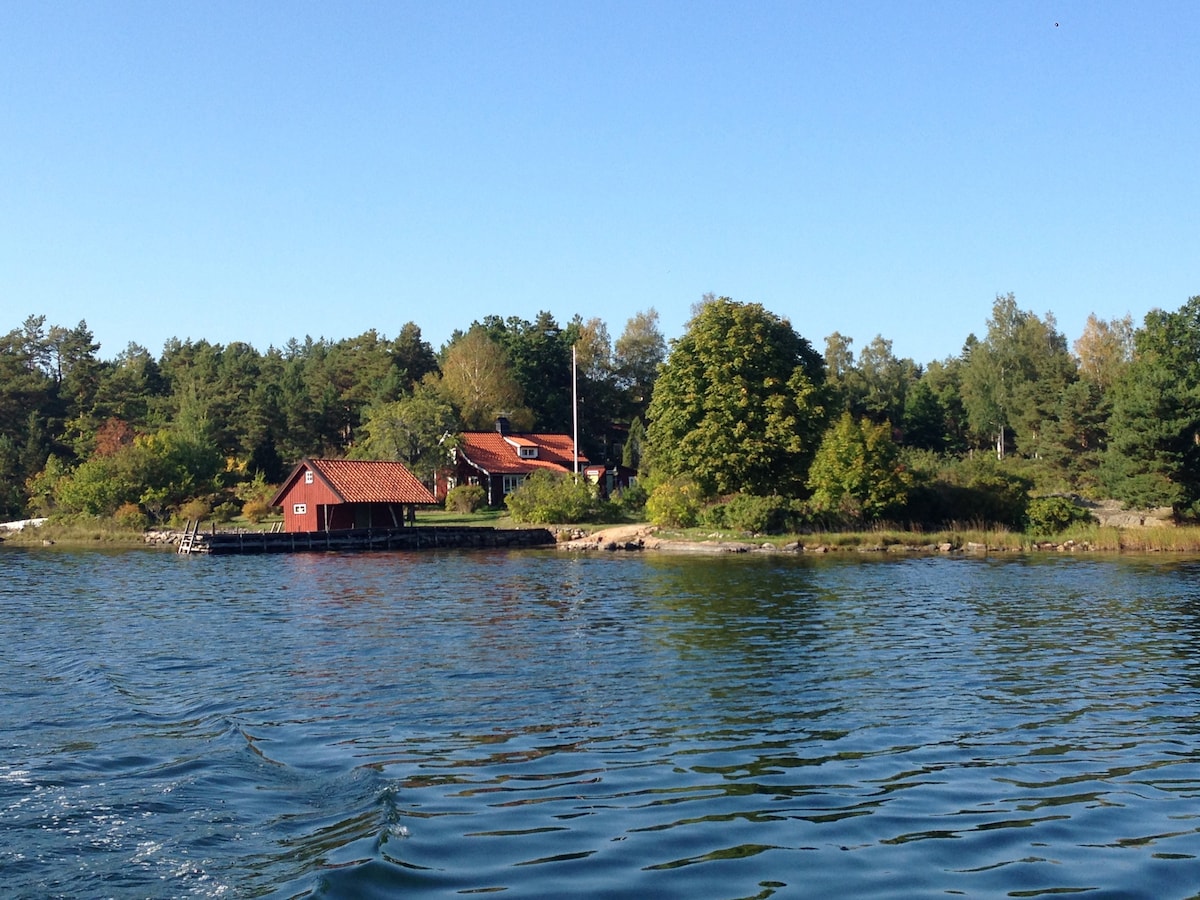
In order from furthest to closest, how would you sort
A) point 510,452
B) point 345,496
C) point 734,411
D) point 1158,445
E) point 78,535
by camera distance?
point 510,452
point 78,535
point 345,496
point 734,411
point 1158,445

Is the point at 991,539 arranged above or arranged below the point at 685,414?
below

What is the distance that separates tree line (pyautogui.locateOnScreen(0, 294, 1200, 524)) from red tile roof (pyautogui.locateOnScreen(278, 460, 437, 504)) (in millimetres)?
12254

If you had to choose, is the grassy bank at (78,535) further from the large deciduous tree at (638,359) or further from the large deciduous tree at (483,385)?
the large deciduous tree at (638,359)

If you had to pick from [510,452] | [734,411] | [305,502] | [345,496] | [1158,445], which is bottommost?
[305,502]

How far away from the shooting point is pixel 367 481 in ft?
203

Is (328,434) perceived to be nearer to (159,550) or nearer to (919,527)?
(159,550)

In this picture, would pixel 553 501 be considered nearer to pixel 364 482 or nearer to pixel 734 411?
pixel 364 482

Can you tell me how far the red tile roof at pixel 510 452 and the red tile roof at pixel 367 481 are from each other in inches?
609

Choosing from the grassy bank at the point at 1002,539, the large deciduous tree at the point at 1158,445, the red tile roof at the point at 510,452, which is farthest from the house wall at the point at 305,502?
the large deciduous tree at the point at 1158,445

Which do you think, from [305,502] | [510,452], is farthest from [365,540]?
[510,452]

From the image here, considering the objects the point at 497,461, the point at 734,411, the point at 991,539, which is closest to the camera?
the point at 991,539

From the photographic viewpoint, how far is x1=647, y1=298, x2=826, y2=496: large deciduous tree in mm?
57625

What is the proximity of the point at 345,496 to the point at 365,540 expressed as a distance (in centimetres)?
297

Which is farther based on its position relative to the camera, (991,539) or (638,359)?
(638,359)
